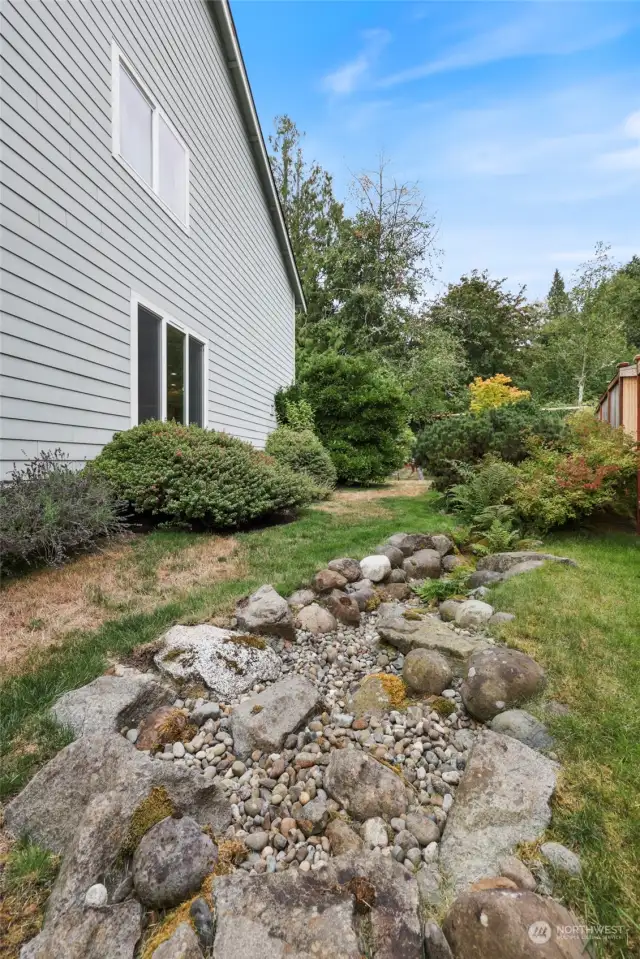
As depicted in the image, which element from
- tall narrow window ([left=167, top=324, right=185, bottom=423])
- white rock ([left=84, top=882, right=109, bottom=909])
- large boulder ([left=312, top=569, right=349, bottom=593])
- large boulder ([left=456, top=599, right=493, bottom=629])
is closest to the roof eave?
tall narrow window ([left=167, top=324, right=185, bottom=423])

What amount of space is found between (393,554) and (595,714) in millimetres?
2697

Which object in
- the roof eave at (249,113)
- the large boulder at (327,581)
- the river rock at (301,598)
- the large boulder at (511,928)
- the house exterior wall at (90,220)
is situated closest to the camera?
the large boulder at (511,928)

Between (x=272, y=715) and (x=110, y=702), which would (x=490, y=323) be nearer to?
(x=272, y=715)

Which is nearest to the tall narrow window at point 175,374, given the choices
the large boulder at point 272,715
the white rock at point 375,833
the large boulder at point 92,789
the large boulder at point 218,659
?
the large boulder at point 218,659

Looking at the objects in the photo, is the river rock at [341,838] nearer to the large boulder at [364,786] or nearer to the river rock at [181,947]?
the large boulder at [364,786]

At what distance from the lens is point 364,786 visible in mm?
1840

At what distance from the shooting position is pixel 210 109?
26.7ft

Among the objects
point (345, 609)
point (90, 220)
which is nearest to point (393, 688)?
point (345, 609)

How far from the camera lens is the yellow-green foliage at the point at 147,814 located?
151 cm

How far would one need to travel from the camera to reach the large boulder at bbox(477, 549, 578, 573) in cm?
432

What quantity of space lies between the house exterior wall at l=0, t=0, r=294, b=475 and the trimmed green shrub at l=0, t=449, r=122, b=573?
24 centimetres

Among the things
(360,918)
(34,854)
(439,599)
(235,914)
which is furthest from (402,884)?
(439,599)

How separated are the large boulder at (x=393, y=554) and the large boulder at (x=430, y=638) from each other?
1.21 meters

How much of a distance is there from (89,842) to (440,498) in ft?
23.8
